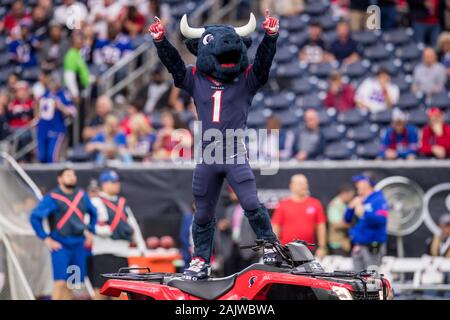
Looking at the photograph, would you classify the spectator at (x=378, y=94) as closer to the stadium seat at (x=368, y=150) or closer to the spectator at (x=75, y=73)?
the stadium seat at (x=368, y=150)

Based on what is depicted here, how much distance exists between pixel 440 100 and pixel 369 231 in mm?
4218

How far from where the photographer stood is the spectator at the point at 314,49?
62.7ft

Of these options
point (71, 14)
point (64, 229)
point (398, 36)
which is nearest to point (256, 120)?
point (398, 36)

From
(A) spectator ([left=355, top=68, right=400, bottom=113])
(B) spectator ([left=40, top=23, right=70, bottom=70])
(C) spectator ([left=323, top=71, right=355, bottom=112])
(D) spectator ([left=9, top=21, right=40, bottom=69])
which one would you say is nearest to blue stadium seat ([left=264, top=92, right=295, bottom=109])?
(C) spectator ([left=323, top=71, right=355, bottom=112])

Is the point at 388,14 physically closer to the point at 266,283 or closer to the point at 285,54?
the point at 285,54

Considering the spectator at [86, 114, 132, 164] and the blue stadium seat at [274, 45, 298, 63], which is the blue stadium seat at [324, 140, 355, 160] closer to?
the blue stadium seat at [274, 45, 298, 63]

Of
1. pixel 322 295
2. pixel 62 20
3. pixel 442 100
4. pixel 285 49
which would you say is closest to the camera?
pixel 322 295

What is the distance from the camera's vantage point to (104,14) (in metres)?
20.7

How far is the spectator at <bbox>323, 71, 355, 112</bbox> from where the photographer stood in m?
18.2

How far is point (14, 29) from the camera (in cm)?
2181

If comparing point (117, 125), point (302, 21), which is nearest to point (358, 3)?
point (302, 21)

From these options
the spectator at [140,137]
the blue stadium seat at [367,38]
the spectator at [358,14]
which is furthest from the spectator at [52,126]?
the spectator at [358,14]

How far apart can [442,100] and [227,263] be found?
4.34 meters

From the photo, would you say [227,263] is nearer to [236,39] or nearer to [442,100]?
[442,100]
